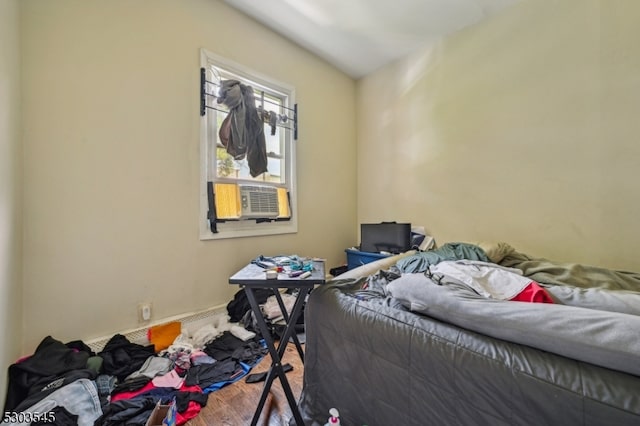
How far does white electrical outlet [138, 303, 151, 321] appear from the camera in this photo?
1.77 metres

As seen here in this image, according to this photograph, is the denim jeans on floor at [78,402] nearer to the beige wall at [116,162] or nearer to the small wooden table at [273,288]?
the beige wall at [116,162]

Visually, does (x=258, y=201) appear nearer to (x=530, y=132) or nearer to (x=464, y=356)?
(x=464, y=356)

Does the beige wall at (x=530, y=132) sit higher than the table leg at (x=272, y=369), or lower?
higher

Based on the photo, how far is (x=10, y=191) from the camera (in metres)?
1.21

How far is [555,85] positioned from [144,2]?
124 inches

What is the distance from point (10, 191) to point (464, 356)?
2.02 m

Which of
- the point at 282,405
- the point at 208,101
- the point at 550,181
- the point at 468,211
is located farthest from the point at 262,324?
the point at 550,181

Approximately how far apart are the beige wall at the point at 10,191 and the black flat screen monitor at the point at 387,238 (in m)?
2.53

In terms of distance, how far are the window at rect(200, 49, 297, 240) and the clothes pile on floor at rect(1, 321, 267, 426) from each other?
841 mm

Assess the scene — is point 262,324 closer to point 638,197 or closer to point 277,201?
point 277,201

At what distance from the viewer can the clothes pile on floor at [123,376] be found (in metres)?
1.13

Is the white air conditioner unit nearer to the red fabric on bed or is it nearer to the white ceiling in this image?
the white ceiling

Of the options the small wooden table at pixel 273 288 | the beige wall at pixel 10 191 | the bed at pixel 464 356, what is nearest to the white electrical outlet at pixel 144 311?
the beige wall at pixel 10 191

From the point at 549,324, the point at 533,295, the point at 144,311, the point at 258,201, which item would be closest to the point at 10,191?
the point at 144,311
